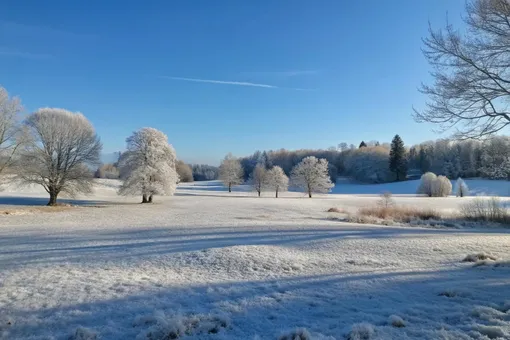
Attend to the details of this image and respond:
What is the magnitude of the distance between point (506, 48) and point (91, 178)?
36.0 meters

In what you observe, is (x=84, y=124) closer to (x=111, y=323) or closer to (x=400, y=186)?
(x=111, y=323)

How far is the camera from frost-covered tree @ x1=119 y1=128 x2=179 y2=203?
35.7 meters

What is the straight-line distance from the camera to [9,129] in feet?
85.4

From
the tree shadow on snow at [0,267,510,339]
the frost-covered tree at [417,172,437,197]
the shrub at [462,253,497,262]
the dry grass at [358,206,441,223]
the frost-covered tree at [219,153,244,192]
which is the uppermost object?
the frost-covered tree at [219,153,244,192]

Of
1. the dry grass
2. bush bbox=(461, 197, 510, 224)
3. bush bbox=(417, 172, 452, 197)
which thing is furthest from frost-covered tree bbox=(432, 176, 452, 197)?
the dry grass

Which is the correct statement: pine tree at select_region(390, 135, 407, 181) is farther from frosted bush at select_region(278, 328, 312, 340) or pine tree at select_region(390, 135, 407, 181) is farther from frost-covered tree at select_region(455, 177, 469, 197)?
frosted bush at select_region(278, 328, 312, 340)

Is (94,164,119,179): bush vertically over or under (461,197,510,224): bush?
over

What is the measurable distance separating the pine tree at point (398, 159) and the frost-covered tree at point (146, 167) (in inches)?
2656

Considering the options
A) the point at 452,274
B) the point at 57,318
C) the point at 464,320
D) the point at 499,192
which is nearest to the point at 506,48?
the point at 452,274

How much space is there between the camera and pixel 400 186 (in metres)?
78.6

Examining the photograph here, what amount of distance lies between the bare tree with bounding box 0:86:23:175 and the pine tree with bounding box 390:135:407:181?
82.2m

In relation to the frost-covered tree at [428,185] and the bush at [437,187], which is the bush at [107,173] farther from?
the bush at [437,187]

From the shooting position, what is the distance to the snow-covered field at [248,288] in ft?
15.9

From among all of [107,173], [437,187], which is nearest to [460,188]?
[437,187]
